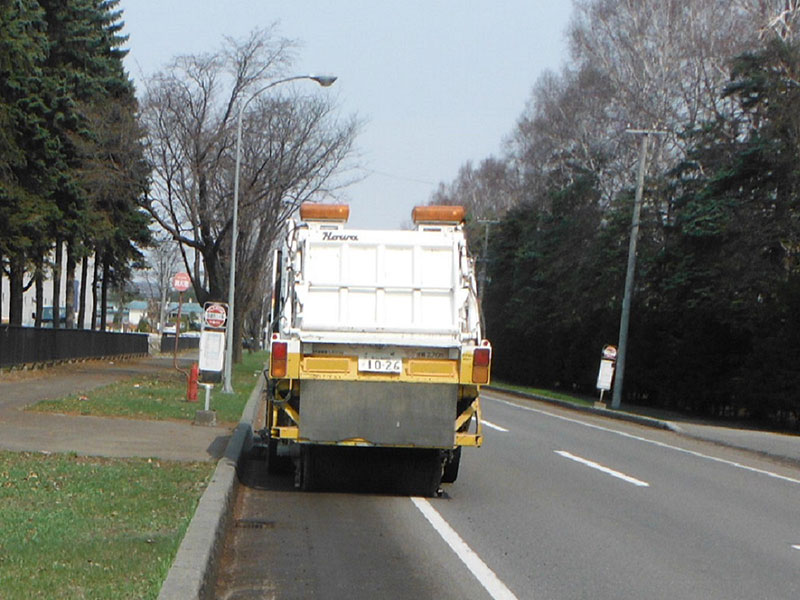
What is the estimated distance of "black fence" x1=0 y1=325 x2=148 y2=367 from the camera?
31.7m

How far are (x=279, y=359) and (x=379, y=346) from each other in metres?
1.02

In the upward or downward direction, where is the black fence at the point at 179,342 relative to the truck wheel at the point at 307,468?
downward

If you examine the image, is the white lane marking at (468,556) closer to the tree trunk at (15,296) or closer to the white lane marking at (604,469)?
the white lane marking at (604,469)

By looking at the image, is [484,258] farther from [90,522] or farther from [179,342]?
[90,522]

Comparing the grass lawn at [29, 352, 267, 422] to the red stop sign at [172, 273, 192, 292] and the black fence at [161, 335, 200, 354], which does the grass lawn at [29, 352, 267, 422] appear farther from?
the black fence at [161, 335, 200, 354]

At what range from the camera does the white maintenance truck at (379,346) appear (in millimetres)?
11094

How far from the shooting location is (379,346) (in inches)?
443

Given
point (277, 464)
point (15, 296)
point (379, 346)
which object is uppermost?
point (15, 296)

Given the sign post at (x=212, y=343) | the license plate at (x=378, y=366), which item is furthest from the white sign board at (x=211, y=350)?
the license plate at (x=378, y=366)

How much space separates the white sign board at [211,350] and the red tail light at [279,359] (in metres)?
11.7

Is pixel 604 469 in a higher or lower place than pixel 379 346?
lower

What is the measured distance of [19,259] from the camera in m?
31.0

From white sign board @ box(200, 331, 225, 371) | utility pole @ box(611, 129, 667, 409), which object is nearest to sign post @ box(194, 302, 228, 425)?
white sign board @ box(200, 331, 225, 371)

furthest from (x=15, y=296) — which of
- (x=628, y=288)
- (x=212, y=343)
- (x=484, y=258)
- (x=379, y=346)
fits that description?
(x=484, y=258)
